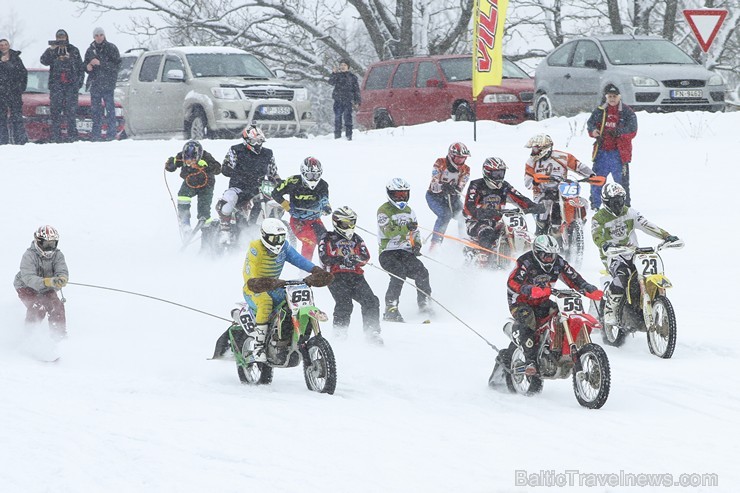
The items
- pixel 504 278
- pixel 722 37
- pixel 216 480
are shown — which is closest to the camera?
pixel 216 480

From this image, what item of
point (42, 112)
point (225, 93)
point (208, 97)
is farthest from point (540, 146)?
point (42, 112)

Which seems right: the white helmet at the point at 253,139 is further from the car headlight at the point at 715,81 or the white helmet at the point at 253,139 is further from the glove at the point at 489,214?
the car headlight at the point at 715,81

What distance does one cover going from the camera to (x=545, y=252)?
34.1 ft

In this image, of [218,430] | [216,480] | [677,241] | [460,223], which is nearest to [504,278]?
[460,223]

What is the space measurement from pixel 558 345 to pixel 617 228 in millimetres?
3287

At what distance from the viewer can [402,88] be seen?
1013 inches

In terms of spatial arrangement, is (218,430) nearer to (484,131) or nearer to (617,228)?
(617,228)

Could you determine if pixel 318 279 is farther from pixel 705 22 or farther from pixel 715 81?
pixel 715 81

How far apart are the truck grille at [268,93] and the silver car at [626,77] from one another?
4.90 meters

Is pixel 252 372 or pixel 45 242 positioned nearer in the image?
pixel 252 372

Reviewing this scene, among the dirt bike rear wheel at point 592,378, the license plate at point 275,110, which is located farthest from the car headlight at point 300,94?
the dirt bike rear wheel at point 592,378

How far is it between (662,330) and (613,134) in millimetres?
6777

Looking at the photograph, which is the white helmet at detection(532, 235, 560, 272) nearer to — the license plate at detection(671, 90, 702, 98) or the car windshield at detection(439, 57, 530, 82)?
the license plate at detection(671, 90, 702, 98)

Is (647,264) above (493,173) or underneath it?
underneath
